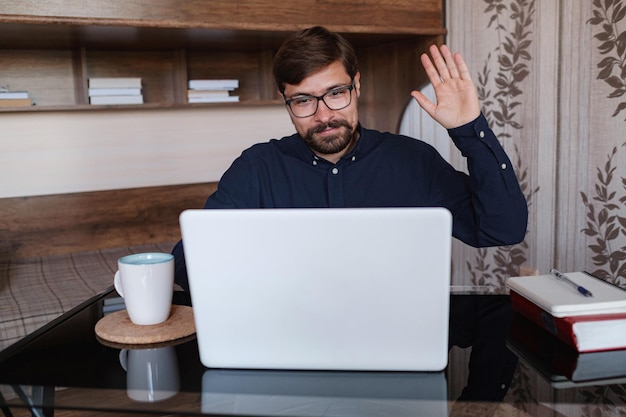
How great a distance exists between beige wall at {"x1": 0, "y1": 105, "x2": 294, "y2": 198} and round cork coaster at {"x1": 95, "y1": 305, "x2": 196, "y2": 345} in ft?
5.17

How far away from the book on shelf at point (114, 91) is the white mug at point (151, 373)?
1737 millimetres

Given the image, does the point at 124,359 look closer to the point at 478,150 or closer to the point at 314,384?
the point at 314,384

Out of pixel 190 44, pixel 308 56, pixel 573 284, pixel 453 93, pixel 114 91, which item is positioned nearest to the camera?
pixel 573 284

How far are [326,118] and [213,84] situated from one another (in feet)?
3.93

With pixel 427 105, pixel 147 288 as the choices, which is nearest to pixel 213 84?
pixel 427 105

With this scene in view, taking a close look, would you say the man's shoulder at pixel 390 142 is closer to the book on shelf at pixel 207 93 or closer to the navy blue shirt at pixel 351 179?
the navy blue shirt at pixel 351 179

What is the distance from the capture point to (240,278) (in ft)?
3.01

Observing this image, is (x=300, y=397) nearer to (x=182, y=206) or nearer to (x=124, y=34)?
(x=124, y=34)

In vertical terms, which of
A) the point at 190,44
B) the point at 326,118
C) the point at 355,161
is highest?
the point at 190,44

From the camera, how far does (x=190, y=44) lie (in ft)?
8.95

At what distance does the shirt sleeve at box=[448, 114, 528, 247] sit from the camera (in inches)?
56.6

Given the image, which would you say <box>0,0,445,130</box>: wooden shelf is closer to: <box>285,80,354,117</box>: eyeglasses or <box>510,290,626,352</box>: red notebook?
<box>285,80,354,117</box>: eyeglasses

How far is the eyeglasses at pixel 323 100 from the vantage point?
1677mm

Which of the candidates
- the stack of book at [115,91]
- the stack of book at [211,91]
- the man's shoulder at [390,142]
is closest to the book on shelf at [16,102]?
the stack of book at [115,91]
